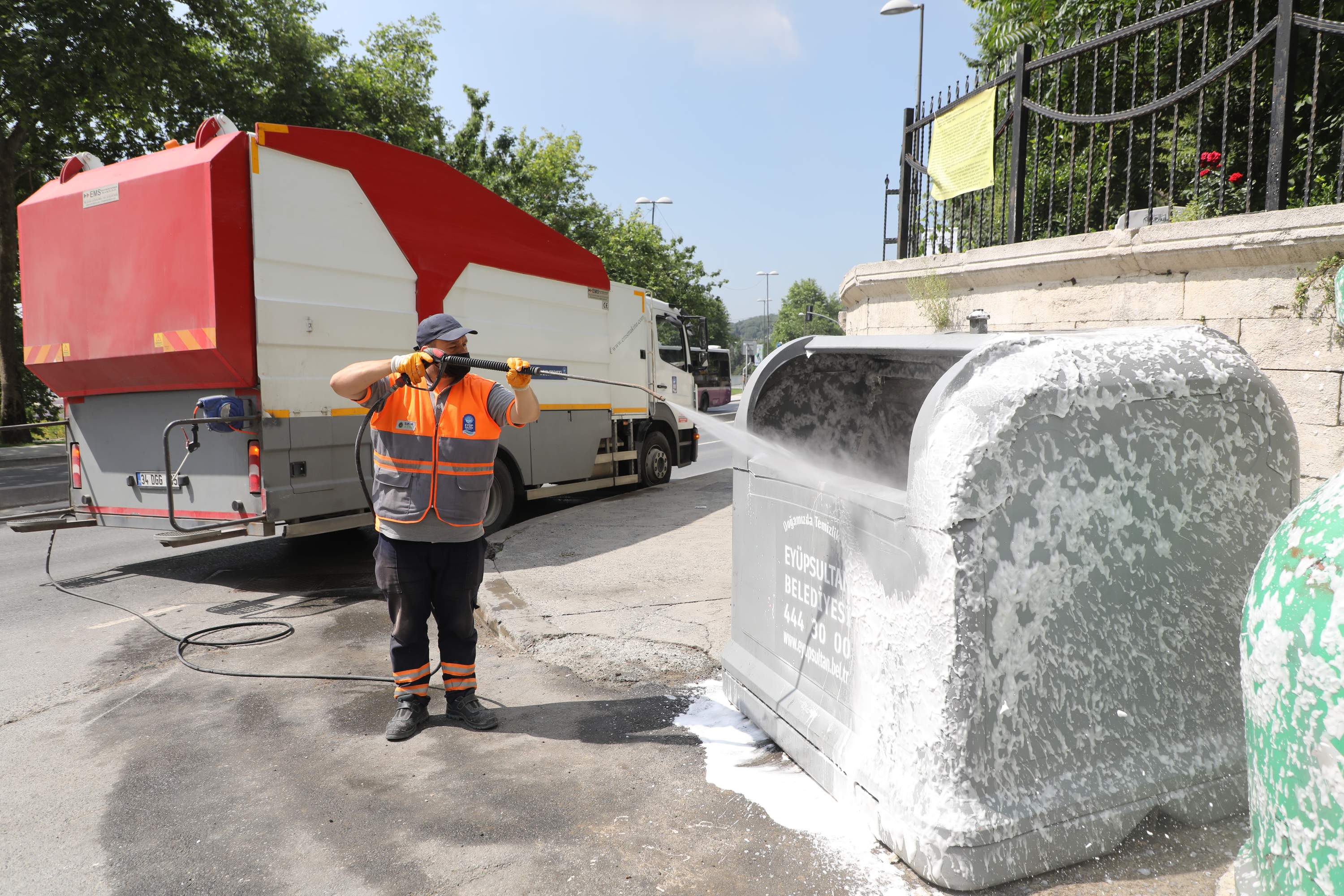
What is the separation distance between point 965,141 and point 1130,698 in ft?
16.6

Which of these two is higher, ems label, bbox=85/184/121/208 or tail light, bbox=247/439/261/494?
ems label, bbox=85/184/121/208

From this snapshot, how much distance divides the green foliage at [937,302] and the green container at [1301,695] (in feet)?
14.5

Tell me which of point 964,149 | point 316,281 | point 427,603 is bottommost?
point 427,603

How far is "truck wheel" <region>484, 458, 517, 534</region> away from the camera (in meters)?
7.76

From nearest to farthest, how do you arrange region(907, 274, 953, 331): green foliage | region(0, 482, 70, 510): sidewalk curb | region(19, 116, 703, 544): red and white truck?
region(19, 116, 703, 544): red and white truck → region(907, 274, 953, 331): green foliage → region(0, 482, 70, 510): sidewalk curb

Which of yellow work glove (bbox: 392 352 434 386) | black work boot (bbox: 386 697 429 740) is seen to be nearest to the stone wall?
yellow work glove (bbox: 392 352 434 386)

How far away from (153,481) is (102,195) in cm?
206

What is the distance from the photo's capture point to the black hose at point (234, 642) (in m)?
4.17

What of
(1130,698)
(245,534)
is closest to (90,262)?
(245,534)

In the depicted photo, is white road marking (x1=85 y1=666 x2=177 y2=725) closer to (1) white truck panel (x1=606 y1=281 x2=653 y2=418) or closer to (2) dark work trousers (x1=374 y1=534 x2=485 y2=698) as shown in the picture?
(2) dark work trousers (x1=374 y1=534 x2=485 y2=698)

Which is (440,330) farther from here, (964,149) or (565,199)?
(565,199)

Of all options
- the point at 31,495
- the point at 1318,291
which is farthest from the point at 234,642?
the point at 31,495

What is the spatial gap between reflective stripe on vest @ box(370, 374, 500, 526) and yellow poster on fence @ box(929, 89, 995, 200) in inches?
176

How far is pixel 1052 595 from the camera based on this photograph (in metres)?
2.27
